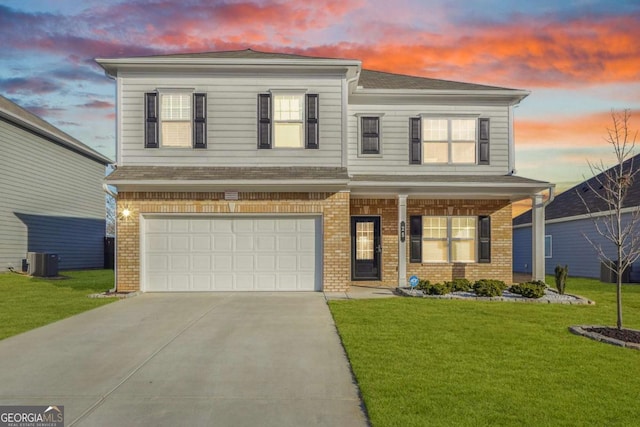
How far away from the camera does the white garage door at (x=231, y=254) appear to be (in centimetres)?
1476

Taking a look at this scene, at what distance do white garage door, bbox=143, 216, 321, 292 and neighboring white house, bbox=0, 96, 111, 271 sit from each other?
10700mm

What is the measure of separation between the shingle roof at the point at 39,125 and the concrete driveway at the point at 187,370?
1428 centimetres

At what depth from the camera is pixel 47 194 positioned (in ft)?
80.9

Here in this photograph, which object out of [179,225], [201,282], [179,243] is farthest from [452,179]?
[179,243]

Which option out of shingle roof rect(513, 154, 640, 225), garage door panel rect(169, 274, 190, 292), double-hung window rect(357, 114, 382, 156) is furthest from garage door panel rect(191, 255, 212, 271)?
shingle roof rect(513, 154, 640, 225)

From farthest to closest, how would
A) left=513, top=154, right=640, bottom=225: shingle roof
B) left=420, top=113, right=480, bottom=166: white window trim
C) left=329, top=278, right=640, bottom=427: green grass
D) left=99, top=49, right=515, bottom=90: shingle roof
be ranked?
left=513, top=154, right=640, bottom=225: shingle roof < left=420, top=113, right=480, bottom=166: white window trim < left=99, top=49, right=515, bottom=90: shingle roof < left=329, top=278, right=640, bottom=427: green grass

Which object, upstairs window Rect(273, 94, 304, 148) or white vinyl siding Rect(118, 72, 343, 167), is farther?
upstairs window Rect(273, 94, 304, 148)

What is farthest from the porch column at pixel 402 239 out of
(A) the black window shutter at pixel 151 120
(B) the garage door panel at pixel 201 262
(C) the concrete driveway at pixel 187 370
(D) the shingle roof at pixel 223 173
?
(A) the black window shutter at pixel 151 120

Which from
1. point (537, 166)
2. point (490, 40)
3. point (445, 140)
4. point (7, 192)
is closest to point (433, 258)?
point (445, 140)

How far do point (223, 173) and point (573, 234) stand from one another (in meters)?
18.2

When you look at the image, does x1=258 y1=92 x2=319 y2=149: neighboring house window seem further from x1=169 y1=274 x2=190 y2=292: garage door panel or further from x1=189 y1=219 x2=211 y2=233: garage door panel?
x1=169 y1=274 x2=190 y2=292: garage door panel

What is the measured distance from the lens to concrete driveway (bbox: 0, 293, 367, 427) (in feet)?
17.1

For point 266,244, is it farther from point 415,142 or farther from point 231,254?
point 415,142

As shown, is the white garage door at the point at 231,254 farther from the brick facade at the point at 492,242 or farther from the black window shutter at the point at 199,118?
the brick facade at the point at 492,242
